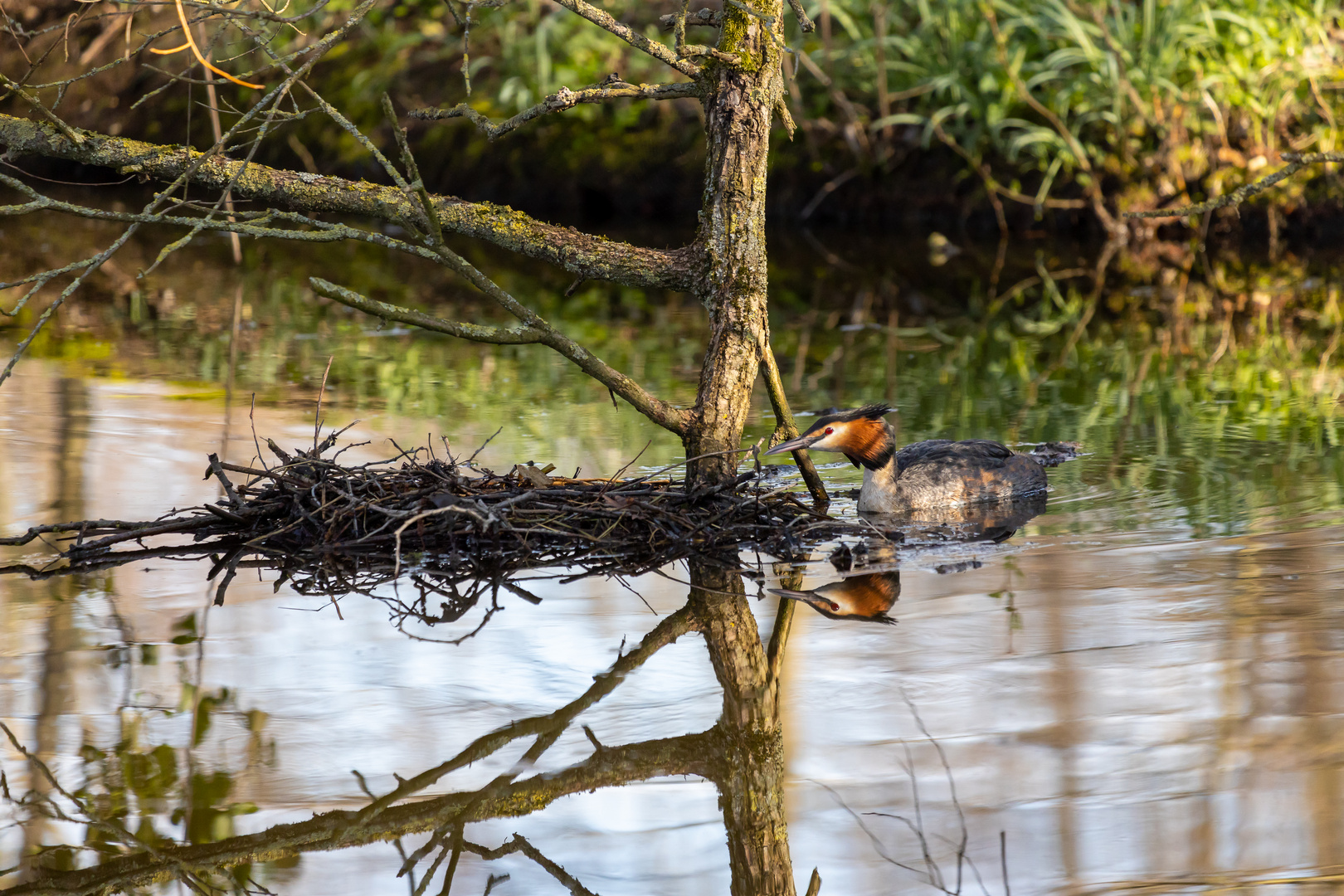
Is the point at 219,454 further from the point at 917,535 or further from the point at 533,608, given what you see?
the point at 917,535

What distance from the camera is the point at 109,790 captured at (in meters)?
3.12

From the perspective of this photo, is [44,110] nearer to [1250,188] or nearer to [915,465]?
[915,465]

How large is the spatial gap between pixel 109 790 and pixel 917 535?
10.1 feet

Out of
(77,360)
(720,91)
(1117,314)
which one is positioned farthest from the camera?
(1117,314)

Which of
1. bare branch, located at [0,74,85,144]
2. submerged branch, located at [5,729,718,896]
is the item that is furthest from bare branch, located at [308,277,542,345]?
submerged branch, located at [5,729,718,896]

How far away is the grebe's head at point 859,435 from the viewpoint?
537 centimetres

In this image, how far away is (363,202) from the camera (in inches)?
194

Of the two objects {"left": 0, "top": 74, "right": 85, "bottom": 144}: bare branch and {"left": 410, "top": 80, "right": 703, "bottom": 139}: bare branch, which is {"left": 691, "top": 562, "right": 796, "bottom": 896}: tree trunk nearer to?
{"left": 410, "top": 80, "right": 703, "bottom": 139}: bare branch

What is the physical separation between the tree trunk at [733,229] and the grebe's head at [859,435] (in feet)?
1.18

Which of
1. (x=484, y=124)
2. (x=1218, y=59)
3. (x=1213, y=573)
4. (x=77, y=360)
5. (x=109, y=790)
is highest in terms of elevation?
(x=1218, y=59)

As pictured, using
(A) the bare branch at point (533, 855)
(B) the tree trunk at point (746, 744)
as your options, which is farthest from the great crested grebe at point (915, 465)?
(A) the bare branch at point (533, 855)

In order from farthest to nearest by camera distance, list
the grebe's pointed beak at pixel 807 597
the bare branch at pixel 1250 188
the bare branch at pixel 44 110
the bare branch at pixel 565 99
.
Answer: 1. the bare branch at pixel 565 99
2. the grebe's pointed beak at pixel 807 597
3. the bare branch at pixel 1250 188
4. the bare branch at pixel 44 110

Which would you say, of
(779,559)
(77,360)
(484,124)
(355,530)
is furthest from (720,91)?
(77,360)

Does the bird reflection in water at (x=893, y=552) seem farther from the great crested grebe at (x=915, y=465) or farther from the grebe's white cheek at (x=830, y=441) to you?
the grebe's white cheek at (x=830, y=441)
